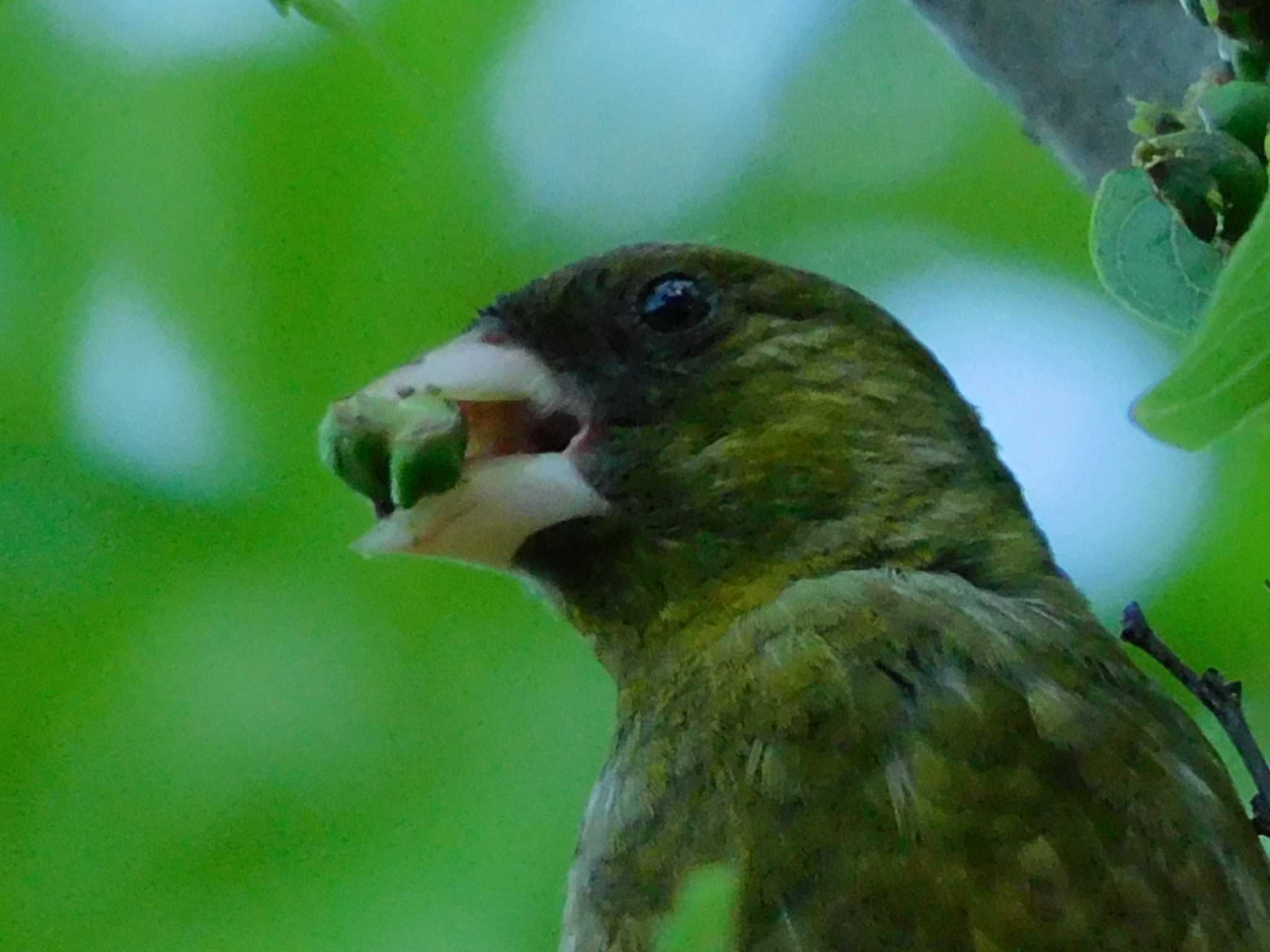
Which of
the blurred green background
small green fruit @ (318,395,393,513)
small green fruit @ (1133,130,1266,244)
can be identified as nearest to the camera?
small green fruit @ (1133,130,1266,244)

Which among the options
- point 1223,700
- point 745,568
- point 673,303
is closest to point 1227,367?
point 1223,700

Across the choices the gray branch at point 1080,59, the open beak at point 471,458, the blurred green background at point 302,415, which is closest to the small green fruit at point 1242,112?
the gray branch at point 1080,59

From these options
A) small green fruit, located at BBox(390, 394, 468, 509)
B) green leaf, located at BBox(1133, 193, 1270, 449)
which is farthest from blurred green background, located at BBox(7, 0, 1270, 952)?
green leaf, located at BBox(1133, 193, 1270, 449)

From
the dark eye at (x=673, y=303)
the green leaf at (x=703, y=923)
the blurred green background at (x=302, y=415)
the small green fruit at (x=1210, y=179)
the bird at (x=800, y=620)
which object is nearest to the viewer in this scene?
the green leaf at (x=703, y=923)

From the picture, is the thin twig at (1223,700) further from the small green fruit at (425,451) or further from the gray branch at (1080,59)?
the small green fruit at (425,451)

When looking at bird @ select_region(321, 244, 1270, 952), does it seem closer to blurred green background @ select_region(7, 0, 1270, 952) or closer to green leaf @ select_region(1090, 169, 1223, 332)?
green leaf @ select_region(1090, 169, 1223, 332)

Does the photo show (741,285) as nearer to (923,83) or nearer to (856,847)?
(856,847)
